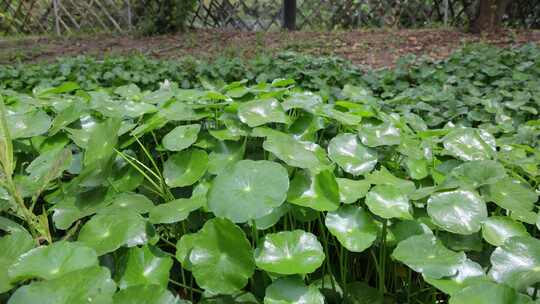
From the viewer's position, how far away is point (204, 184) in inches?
41.9

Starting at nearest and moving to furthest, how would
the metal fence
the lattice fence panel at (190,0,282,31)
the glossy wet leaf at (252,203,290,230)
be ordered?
the glossy wet leaf at (252,203,290,230), the metal fence, the lattice fence panel at (190,0,282,31)

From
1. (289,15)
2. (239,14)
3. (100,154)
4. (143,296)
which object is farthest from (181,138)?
(239,14)

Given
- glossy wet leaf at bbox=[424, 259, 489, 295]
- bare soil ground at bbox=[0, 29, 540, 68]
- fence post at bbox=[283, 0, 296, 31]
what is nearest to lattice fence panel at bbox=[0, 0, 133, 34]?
bare soil ground at bbox=[0, 29, 540, 68]

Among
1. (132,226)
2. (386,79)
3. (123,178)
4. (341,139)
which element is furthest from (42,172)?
(386,79)

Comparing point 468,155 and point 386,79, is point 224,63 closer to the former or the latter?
point 386,79

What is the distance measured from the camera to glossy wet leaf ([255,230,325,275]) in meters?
0.79

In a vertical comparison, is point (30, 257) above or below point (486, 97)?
above

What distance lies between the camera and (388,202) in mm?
904

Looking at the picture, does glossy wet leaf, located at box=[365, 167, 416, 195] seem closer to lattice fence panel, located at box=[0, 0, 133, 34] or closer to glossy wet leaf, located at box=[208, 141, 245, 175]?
glossy wet leaf, located at box=[208, 141, 245, 175]

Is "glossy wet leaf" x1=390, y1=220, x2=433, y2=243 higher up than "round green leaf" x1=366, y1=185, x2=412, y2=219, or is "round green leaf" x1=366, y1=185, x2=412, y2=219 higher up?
→ "round green leaf" x1=366, y1=185, x2=412, y2=219

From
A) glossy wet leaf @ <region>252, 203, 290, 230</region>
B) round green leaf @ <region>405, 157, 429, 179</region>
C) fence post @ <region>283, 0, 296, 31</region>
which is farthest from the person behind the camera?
fence post @ <region>283, 0, 296, 31</region>

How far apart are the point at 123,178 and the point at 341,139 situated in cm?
51

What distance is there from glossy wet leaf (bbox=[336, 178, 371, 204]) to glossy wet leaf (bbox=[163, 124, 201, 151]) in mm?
366

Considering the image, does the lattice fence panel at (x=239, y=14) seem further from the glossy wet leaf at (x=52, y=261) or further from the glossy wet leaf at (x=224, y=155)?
the glossy wet leaf at (x=52, y=261)
